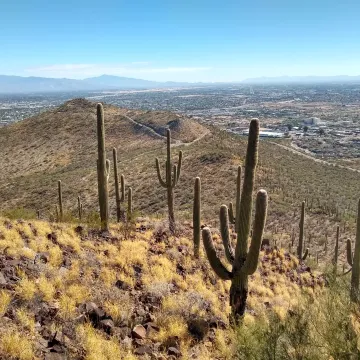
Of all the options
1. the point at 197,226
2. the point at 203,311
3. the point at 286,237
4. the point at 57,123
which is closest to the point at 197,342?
the point at 203,311

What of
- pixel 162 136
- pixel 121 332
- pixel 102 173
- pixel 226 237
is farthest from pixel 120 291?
A: pixel 162 136

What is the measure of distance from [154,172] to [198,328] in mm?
33003

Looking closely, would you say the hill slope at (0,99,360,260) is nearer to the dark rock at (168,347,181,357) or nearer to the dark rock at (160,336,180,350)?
the dark rock at (160,336,180,350)

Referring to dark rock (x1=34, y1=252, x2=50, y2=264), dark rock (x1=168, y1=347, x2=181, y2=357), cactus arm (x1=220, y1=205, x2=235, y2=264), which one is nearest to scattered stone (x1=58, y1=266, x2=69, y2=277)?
dark rock (x1=34, y1=252, x2=50, y2=264)

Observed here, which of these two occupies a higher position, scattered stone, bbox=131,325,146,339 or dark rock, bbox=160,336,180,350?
scattered stone, bbox=131,325,146,339

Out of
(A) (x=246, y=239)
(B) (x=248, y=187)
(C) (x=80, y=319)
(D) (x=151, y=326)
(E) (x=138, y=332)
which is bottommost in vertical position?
(D) (x=151, y=326)

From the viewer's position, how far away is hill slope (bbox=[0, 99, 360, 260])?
31500mm

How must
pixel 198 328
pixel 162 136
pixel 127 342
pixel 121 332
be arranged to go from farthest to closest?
1. pixel 162 136
2. pixel 198 328
3. pixel 121 332
4. pixel 127 342

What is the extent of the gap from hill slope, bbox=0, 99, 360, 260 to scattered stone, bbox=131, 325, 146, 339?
1823 centimetres

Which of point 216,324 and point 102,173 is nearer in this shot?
point 216,324

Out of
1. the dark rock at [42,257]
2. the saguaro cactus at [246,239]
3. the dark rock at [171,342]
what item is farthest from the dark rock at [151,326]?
the dark rock at [42,257]

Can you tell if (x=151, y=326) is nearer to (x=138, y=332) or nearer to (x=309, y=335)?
(x=138, y=332)

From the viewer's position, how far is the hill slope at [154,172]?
31.5 metres

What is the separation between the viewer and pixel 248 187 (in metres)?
8.88
